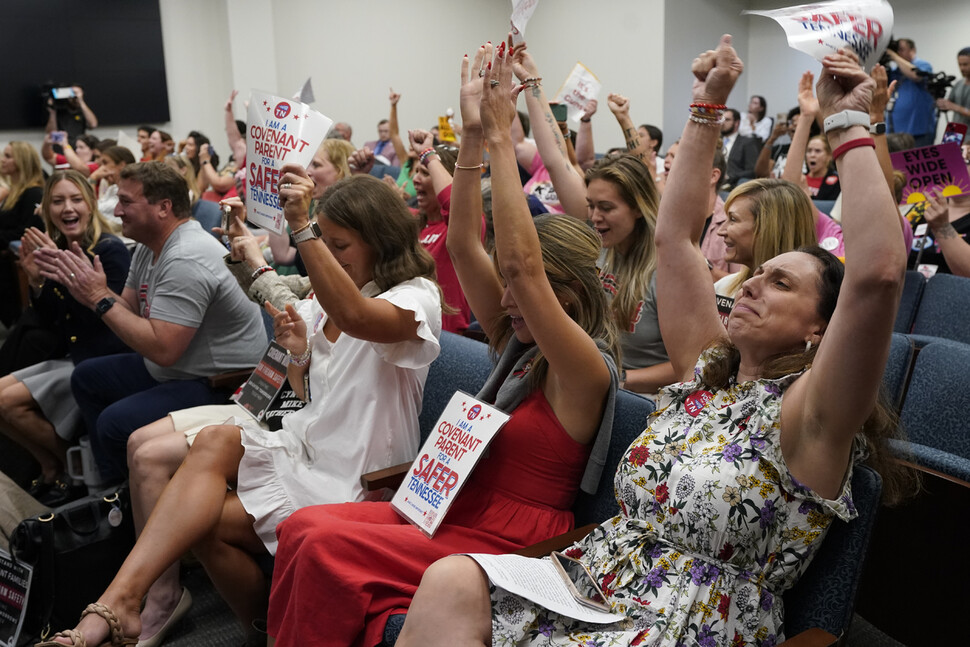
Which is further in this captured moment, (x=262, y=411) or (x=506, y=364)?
(x=262, y=411)

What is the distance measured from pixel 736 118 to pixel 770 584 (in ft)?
26.7

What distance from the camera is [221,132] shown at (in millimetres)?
10516

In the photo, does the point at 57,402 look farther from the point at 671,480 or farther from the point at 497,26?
the point at 497,26

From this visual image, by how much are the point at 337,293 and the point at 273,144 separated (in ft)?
2.16

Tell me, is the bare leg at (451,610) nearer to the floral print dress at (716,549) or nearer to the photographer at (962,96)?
the floral print dress at (716,549)

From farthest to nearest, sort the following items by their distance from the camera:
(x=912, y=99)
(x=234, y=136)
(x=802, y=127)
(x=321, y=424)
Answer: (x=912, y=99) → (x=234, y=136) → (x=802, y=127) → (x=321, y=424)

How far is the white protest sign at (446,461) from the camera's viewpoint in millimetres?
1708

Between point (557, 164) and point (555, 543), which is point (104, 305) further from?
point (555, 543)

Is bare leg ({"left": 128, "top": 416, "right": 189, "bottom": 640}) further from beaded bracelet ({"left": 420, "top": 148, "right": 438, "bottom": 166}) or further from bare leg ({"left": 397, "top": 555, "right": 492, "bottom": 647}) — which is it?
beaded bracelet ({"left": 420, "top": 148, "right": 438, "bottom": 166})

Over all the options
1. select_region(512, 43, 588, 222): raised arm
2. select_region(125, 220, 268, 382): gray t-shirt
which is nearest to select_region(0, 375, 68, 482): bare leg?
select_region(125, 220, 268, 382): gray t-shirt

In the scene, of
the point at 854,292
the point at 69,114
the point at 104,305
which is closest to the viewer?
the point at 854,292

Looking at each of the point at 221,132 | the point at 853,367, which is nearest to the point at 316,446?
the point at 853,367

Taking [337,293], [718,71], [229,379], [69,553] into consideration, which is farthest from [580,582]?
[229,379]

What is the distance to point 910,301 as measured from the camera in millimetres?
2961
